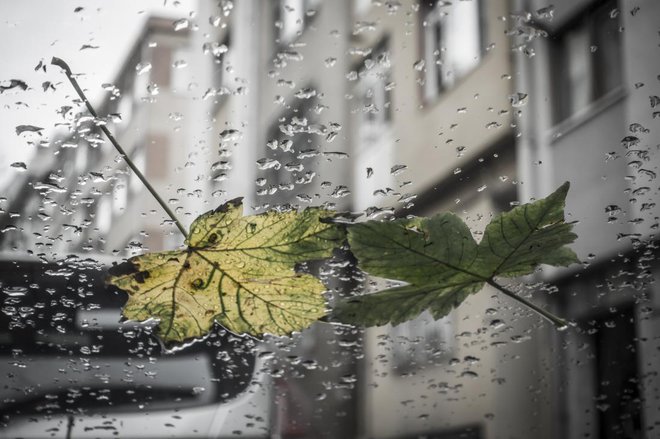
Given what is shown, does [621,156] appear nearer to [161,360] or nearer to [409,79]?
[409,79]

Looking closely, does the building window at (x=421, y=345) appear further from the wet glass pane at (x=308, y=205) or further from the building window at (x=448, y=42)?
the building window at (x=448, y=42)

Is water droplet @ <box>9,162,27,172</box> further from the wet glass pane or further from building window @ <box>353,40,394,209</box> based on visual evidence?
building window @ <box>353,40,394,209</box>

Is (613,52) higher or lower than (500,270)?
higher

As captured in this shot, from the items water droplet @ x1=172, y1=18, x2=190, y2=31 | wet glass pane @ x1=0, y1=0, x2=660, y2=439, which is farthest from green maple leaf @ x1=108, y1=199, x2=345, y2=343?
water droplet @ x1=172, y1=18, x2=190, y2=31

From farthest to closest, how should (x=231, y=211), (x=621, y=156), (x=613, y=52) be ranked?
(x=613, y=52) < (x=621, y=156) < (x=231, y=211)

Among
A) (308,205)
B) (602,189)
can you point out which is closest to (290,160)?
(308,205)

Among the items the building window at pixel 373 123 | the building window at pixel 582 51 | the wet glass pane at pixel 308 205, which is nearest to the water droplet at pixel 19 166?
the wet glass pane at pixel 308 205

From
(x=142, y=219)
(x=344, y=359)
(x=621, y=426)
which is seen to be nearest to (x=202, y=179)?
(x=142, y=219)
